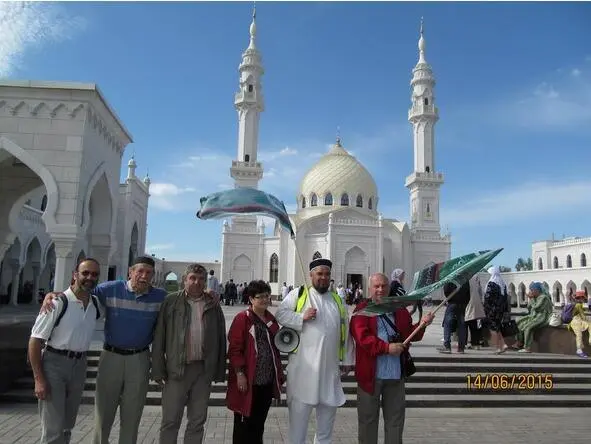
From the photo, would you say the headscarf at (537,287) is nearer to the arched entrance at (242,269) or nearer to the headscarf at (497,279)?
the headscarf at (497,279)

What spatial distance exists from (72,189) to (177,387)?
21.2 ft

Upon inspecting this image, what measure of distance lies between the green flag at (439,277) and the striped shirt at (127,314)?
172 cm

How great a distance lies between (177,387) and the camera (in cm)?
385

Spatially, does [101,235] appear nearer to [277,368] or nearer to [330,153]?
[277,368]

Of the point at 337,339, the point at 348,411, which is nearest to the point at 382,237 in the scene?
the point at 348,411

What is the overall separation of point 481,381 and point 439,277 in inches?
128

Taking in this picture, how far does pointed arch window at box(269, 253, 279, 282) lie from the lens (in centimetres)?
3759

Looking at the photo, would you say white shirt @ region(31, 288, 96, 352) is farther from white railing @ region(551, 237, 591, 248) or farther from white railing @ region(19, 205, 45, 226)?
white railing @ region(551, 237, 591, 248)

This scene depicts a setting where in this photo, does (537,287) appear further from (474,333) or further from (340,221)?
(340,221)

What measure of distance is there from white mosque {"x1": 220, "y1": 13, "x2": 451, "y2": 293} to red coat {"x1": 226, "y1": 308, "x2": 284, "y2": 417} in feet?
102

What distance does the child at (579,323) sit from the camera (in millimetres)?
8484
